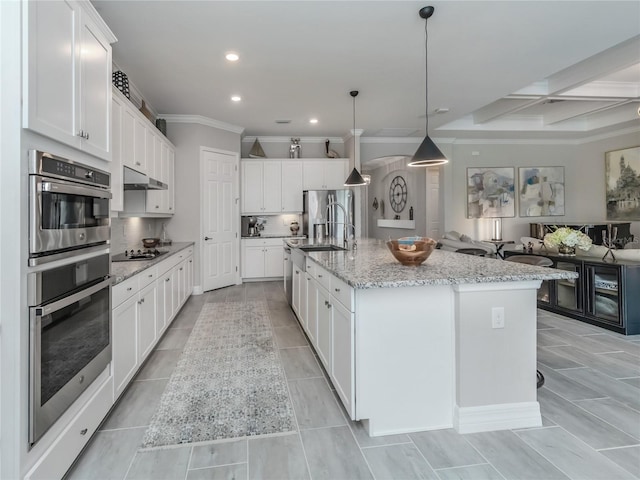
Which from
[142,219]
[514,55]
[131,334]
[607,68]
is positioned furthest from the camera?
[142,219]

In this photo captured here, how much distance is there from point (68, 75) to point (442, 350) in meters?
2.40

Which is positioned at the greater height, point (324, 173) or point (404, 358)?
point (324, 173)

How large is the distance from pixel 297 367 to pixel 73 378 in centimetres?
163

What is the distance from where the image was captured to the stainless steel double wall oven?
1.38m

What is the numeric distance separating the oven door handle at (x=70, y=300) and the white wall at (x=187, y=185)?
143 inches

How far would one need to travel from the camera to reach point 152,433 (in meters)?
2.00

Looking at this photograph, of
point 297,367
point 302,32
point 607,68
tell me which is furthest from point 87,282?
point 607,68

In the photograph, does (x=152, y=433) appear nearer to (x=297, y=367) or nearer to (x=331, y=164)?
(x=297, y=367)

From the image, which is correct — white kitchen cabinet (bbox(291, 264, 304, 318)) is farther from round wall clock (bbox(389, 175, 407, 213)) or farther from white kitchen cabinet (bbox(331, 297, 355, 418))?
round wall clock (bbox(389, 175, 407, 213))

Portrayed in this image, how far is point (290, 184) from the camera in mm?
6832

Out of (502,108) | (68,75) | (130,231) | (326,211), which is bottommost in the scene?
(130,231)

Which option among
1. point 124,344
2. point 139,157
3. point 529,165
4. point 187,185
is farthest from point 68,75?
point 529,165

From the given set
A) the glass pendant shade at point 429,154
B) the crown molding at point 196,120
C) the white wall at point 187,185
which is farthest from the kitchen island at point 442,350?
the crown molding at point 196,120

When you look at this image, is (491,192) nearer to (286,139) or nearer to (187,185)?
(286,139)
